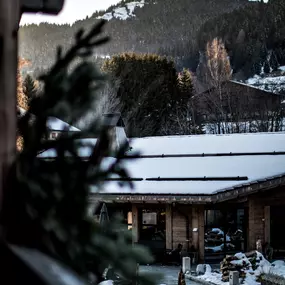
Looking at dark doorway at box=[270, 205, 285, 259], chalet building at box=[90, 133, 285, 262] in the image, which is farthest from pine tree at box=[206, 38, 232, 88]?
dark doorway at box=[270, 205, 285, 259]

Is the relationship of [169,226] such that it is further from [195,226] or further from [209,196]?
[209,196]

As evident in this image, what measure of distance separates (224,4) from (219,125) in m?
71.4

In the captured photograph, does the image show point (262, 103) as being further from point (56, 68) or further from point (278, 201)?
point (56, 68)

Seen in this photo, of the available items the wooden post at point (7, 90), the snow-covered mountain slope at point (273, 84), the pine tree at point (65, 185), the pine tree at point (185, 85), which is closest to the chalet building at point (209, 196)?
the pine tree at point (65, 185)

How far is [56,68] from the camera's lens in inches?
Result: 61.2

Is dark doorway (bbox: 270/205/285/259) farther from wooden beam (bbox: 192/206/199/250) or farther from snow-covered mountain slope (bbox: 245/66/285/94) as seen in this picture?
snow-covered mountain slope (bbox: 245/66/285/94)

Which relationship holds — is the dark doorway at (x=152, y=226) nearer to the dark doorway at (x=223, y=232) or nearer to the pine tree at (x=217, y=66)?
the dark doorway at (x=223, y=232)

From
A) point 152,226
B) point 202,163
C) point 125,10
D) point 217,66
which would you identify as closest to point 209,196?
point 202,163

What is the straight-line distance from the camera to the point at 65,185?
4.82 feet

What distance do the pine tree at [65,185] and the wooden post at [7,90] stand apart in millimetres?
45

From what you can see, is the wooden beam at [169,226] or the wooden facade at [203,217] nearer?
the wooden facade at [203,217]

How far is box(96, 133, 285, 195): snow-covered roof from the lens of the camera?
63.6ft

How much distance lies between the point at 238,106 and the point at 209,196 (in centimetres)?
1953

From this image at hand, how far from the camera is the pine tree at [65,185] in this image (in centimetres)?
139
